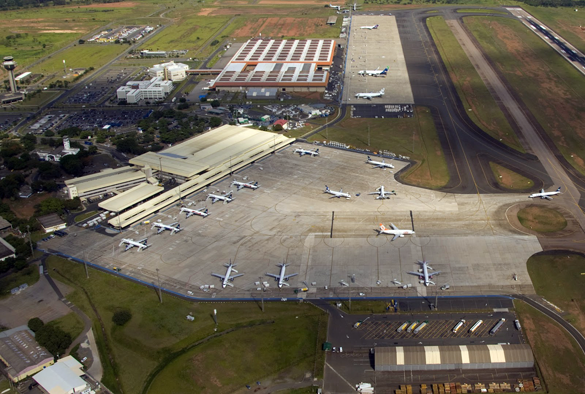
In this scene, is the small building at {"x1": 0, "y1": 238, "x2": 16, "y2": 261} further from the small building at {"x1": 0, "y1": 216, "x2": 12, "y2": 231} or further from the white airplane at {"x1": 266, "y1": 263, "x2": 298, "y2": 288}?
the white airplane at {"x1": 266, "y1": 263, "x2": 298, "y2": 288}

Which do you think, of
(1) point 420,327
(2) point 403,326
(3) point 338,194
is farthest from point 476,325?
(3) point 338,194

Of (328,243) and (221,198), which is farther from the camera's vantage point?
Result: (221,198)

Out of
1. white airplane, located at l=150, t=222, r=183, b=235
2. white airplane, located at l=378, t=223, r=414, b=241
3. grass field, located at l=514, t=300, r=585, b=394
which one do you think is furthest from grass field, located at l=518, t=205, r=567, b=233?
white airplane, located at l=150, t=222, r=183, b=235

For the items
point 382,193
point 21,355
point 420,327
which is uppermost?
point 382,193

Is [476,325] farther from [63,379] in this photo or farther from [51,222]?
[51,222]

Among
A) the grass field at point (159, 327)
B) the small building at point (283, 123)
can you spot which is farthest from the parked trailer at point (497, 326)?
the small building at point (283, 123)

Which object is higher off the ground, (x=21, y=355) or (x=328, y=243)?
(x=328, y=243)

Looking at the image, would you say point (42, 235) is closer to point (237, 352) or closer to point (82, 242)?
point (82, 242)
